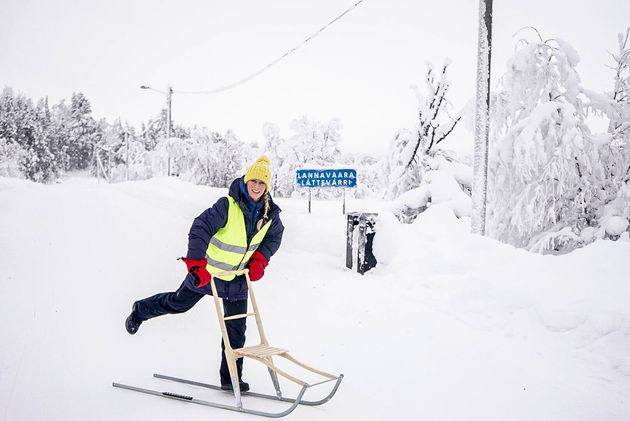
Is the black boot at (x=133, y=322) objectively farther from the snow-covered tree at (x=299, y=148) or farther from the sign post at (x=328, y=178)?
the snow-covered tree at (x=299, y=148)

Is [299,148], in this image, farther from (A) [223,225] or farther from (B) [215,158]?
(A) [223,225]

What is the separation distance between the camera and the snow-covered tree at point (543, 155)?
873 centimetres

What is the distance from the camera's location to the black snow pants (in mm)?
3601

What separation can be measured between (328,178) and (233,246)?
36.6ft

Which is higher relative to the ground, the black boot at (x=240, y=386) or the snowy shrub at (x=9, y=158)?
the snowy shrub at (x=9, y=158)

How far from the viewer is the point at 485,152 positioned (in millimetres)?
8195

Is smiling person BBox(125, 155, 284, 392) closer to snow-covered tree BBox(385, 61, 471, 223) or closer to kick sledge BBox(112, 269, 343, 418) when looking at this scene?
kick sledge BBox(112, 269, 343, 418)

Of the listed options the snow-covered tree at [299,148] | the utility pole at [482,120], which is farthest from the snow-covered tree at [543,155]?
the snow-covered tree at [299,148]

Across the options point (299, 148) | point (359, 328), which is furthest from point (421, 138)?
point (299, 148)

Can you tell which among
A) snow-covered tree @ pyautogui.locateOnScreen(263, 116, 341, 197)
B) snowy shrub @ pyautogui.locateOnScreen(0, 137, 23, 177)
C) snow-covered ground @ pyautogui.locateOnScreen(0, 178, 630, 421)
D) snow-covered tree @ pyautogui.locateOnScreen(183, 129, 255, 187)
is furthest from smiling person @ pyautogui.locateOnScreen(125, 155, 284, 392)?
snowy shrub @ pyautogui.locateOnScreen(0, 137, 23, 177)

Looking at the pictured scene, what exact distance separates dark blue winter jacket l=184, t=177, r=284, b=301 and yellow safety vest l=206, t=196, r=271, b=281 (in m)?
0.04

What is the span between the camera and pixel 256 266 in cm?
370

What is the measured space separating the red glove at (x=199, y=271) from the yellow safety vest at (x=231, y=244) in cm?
14

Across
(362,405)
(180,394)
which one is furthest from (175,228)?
(362,405)
